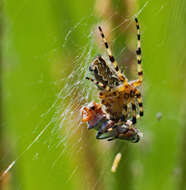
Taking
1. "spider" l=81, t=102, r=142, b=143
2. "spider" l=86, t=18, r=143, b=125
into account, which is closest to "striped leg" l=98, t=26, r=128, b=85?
"spider" l=86, t=18, r=143, b=125

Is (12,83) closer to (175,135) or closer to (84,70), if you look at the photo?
(84,70)

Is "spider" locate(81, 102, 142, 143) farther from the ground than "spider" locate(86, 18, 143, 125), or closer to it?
closer to it

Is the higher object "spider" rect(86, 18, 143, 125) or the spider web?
"spider" rect(86, 18, 143, 125)

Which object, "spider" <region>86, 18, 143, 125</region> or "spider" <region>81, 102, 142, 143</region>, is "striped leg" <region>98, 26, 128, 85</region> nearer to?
"spider" <region>86, 18, 143, 125</region>

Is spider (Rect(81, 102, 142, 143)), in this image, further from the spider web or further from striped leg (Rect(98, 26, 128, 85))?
striped leg (Rect(98, 26, 128, 85))

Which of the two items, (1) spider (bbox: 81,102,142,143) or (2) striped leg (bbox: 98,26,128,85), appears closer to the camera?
(2) striped leg (bbox: 98,26,128,85)

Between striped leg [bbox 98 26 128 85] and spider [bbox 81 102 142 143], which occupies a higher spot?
striped leg [bbox 98 26 128 85]

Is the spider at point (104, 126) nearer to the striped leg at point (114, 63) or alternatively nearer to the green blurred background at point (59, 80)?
the green blurred background at point (59, 80)
